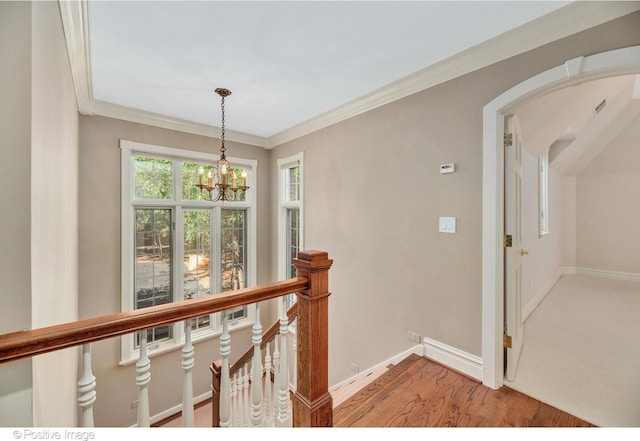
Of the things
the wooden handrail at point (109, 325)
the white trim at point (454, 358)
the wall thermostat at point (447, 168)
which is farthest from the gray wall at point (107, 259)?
the wall thermostat at point (447, 168)

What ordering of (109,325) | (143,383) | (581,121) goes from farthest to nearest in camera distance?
(581,121) < (143,383) < (109,325)

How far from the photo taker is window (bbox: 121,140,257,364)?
10.7ft

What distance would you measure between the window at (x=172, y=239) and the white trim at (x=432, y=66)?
0.44 m

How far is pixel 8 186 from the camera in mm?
923

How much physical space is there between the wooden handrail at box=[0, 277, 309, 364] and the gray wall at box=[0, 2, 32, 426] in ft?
1.08

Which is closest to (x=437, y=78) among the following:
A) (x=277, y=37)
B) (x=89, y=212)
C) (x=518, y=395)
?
(x=277, y=37)

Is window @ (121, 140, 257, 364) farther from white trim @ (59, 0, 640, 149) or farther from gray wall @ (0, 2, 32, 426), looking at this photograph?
gray wall @ (0, 2, 32, 426)

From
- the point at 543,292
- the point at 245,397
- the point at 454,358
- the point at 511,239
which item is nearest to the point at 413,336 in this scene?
the point at 454,358

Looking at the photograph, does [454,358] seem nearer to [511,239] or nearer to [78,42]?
[511,239]

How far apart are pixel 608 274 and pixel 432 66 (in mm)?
6107

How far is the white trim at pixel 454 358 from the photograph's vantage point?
2020 millimetres

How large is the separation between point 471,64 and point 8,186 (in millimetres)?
2726

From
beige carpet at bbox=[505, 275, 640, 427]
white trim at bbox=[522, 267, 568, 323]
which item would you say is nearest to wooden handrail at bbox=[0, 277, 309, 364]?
beige carpet at bbox=[505, 275, 640, 427]

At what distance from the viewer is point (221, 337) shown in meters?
1.15
